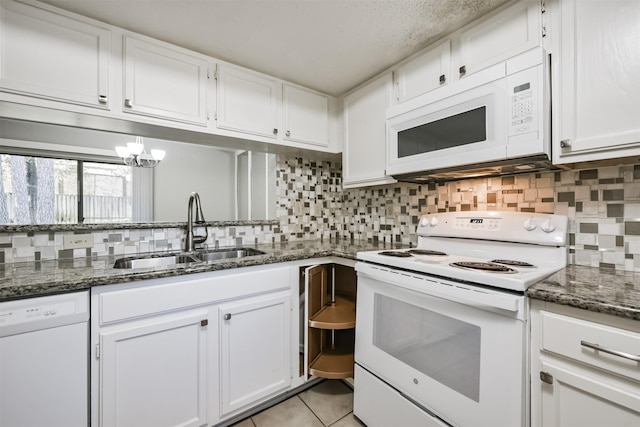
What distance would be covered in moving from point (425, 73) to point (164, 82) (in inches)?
58.8

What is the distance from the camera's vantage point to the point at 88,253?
1575mm

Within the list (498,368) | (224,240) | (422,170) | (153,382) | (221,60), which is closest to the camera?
(498,368)

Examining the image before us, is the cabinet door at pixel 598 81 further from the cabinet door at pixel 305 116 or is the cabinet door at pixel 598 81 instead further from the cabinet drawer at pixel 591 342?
the cabinet door at pixel 305 116

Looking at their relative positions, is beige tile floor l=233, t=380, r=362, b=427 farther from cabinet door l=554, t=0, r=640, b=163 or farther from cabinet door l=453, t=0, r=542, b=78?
cabinet door l=453, t=0, r=542, b=78

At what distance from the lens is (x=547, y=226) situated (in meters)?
1.25

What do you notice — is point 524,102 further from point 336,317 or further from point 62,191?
point 62,191

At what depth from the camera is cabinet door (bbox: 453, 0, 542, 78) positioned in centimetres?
120

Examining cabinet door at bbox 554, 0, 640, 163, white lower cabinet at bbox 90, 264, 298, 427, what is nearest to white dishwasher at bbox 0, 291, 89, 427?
white lower cabinet at bbox 90, 264, 298, 427

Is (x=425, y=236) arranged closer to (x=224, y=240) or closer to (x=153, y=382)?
(x=224, y=240)

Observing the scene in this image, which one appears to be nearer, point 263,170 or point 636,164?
point 636,164

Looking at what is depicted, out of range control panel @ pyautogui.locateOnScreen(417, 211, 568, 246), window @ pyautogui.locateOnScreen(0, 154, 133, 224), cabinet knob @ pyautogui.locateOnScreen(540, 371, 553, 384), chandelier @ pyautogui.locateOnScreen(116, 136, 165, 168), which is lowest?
cabinet knob @ pyautogui.locateOnScreen(540, 371, 553, 384)

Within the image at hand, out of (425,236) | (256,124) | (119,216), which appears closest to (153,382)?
(119,216)

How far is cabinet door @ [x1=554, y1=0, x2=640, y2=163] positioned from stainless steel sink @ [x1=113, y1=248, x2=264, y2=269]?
66.5 inches

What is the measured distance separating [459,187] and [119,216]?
2156 millimetres
